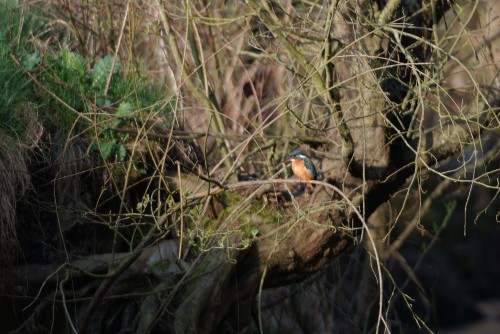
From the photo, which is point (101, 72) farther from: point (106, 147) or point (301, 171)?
point (301, 171)

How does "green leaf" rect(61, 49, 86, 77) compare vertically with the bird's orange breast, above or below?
above

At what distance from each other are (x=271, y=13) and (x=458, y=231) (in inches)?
275

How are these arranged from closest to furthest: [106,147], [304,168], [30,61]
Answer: [304,168]
[106,147]
[30,61]

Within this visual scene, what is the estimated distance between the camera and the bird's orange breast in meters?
4.38

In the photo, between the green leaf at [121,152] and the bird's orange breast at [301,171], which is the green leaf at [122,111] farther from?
the bird's orange breast at [301,171]

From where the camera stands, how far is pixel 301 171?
4.43 metres

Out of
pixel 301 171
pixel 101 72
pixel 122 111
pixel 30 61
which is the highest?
pixel 30 61

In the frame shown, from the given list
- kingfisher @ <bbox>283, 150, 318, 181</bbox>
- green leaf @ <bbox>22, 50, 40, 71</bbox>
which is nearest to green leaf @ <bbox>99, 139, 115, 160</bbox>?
green leaf @ <bbox>22, 50, 40, 71</bbox>

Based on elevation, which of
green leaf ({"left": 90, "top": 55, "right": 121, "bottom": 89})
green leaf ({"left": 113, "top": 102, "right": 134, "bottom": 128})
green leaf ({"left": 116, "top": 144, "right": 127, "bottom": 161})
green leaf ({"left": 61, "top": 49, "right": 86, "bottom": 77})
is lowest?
green leaf ({"left": 116, "top": 144, "right": 127, "bottom": 161})

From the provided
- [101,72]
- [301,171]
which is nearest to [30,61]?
[101,72]

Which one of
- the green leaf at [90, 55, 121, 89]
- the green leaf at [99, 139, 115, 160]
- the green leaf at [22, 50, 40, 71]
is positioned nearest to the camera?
the green leaf at [99, 139, 115, 160]

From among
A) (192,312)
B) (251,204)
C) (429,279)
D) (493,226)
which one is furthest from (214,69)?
(493,226)

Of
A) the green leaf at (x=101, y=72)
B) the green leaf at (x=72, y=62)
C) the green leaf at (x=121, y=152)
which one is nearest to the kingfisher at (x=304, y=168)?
the green leaf at (x=121, y=152)

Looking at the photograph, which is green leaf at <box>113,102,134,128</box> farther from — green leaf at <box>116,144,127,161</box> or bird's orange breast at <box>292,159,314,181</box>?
bird's orange breast at <box>292,159,314,181</box>
